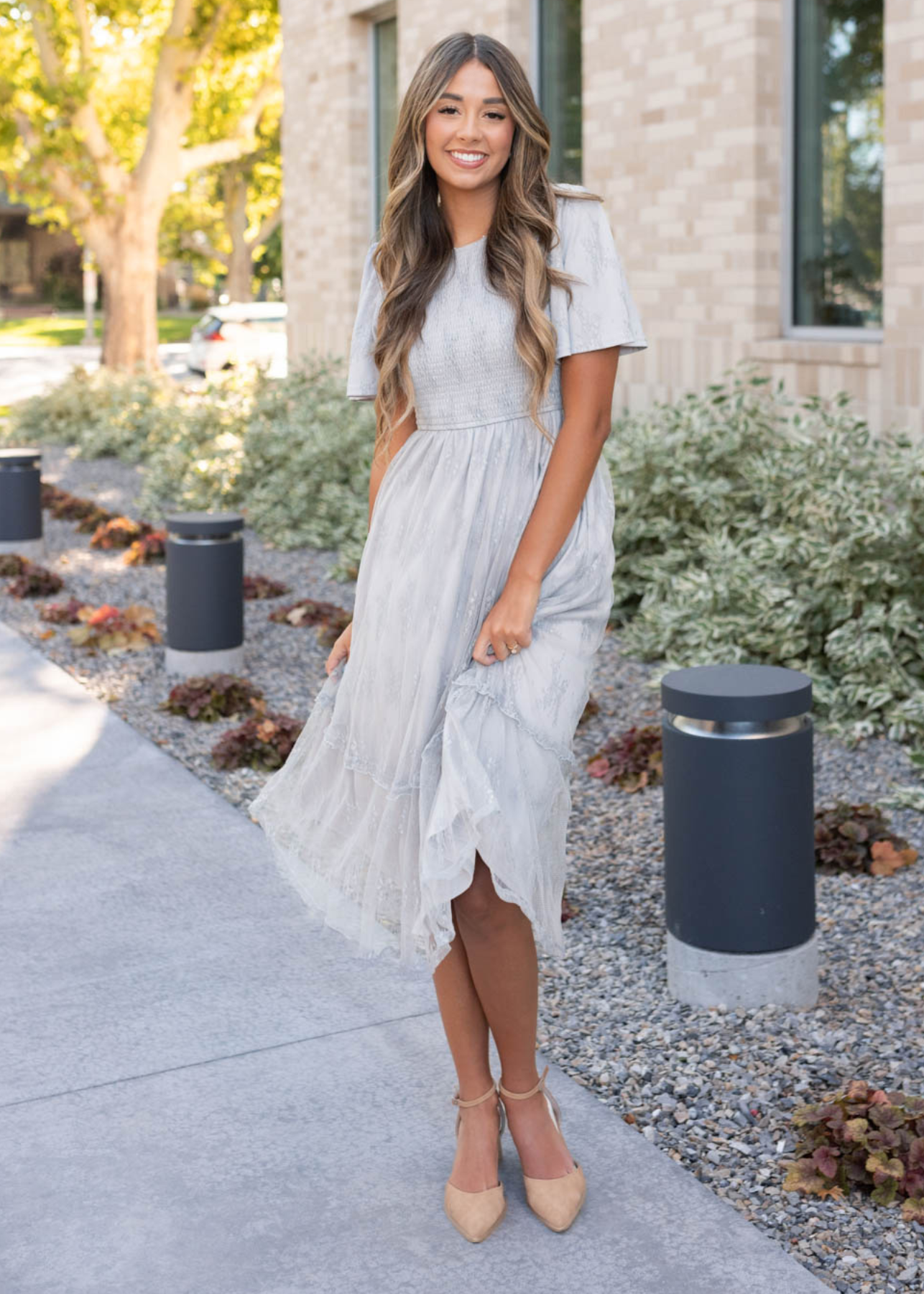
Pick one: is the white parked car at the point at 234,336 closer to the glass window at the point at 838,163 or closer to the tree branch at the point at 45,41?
the tree branch at the point at 45,41

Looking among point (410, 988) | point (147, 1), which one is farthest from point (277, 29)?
point (410, 988)

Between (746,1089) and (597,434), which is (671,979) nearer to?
(746,1089)

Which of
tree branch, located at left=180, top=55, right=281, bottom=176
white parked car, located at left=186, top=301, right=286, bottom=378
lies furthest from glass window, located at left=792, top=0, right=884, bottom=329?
white parked car, located at left=186, top=301, right=286, bottom=378

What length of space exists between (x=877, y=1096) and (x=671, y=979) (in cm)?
80

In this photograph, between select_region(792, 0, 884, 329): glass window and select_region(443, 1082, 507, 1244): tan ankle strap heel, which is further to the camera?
select_region(792, 0, 884, 329): glass window

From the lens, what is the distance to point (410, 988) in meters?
4.00

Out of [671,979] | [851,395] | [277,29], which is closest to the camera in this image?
[671,979]

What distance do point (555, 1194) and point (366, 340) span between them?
165 cm

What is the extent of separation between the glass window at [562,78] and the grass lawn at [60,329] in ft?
114

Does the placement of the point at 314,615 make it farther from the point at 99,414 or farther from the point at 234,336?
the point at 234,336

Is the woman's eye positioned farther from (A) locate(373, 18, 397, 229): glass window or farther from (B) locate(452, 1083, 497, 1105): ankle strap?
(A) locate(373, 18, 397, 229): glass window

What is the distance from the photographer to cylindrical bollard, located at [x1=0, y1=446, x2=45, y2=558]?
35.2 ft

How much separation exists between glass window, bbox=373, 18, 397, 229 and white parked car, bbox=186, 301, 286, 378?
47.5 ft

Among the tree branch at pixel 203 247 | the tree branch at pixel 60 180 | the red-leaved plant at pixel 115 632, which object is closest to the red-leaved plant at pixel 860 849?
the red-leaved plant at pixel 115 632
